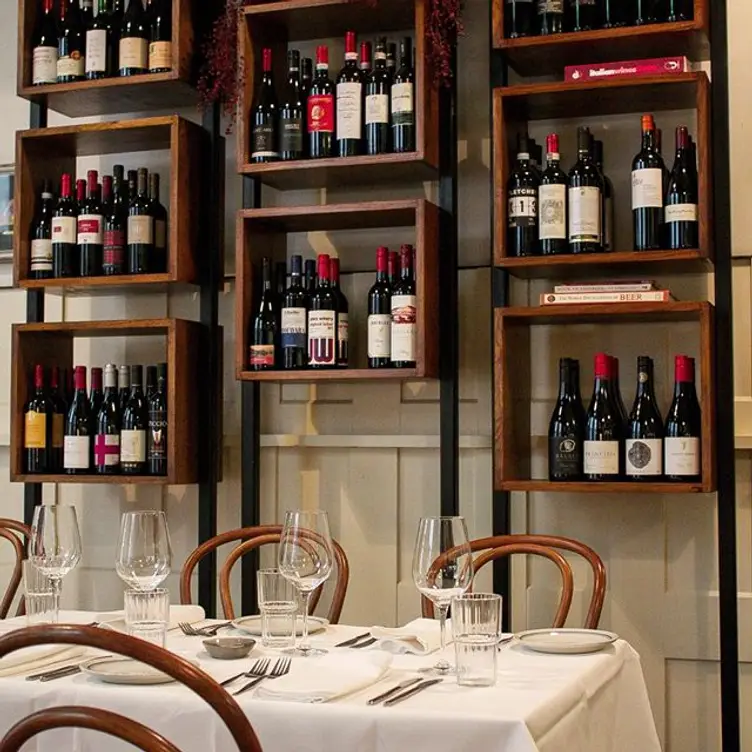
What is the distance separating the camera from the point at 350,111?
10.3ft

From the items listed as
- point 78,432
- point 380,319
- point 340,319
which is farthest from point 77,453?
point 380,319

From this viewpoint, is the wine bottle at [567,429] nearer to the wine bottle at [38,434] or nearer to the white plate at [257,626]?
the white plate at [257,626]

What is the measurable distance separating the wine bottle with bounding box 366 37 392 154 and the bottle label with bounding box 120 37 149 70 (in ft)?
2.17

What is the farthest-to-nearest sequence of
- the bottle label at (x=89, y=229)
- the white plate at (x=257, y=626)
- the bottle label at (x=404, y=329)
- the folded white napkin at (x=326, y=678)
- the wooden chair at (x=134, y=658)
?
the bottle label at (x=89, y=229) < the bottle label at (x=404, y=329) < the white plate at (x=257, y=626) < the folded white napkin at (x=326, y=678) < the wooden chair at (x=134, y=658)

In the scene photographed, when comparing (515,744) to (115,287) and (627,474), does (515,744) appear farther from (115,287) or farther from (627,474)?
(115,287)

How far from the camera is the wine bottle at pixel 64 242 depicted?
343cm

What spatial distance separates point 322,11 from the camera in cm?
321

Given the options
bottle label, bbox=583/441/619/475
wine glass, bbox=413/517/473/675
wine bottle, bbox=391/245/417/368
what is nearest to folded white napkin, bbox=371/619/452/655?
wine glass, bbox=413/517/473/675

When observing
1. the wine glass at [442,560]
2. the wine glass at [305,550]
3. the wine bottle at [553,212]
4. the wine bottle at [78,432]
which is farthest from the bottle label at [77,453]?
the wine glass at [442,560]

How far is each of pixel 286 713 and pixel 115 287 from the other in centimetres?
212

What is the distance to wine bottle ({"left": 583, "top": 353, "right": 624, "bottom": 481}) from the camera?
9.67 ft

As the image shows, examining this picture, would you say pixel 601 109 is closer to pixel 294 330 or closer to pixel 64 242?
pixel 294 330

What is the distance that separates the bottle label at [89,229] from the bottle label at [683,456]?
5.35 ft

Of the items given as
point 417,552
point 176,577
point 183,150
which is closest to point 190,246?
point 183,150
